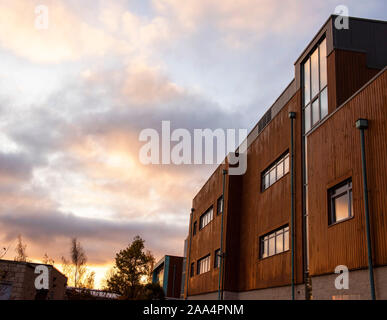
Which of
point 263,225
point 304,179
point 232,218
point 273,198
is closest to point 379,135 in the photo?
point 304,179

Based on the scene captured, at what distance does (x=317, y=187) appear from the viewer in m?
18.3

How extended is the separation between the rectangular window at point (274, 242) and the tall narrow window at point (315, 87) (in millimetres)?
5963

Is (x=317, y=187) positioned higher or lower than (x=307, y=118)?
lower

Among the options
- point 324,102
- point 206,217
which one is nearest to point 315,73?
point 324,102

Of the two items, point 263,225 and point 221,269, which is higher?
point 263,225

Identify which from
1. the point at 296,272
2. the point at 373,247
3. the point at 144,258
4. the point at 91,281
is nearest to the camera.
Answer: the point at 373,247

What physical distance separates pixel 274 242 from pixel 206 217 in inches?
661

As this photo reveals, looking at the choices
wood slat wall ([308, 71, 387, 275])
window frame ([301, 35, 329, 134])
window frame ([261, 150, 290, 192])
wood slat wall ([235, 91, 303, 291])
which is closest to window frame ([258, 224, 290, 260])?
wood slat wall ([235, 91, 303, 291])

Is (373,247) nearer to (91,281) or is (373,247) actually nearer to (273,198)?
(273,198)

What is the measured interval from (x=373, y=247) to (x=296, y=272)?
721 cm

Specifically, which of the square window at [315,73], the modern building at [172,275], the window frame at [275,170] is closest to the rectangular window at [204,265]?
the window frame at [275,170]

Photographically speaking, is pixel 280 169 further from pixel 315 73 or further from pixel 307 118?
pixel 315 73

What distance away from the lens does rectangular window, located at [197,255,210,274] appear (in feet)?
121
